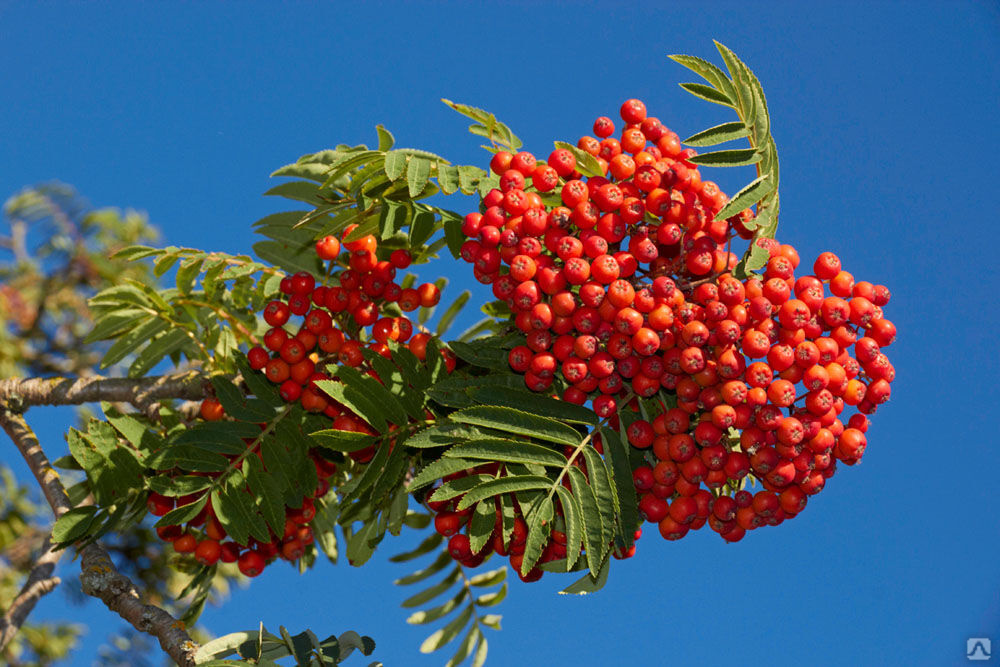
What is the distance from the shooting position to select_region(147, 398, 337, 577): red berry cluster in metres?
4.01

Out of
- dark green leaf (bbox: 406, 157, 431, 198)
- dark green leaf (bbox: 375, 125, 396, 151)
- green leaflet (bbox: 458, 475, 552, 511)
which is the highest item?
dark green leaf (bbox: 375, 125, 396, 151)

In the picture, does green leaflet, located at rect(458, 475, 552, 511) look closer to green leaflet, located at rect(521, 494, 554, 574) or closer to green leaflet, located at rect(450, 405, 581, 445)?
green leaflet, located at rect(521, 494, 554, 574)

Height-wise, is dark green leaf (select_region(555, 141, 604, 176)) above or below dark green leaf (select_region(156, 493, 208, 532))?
above

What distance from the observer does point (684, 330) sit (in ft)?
10.4

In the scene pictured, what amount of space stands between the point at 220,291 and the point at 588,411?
7.78 ft

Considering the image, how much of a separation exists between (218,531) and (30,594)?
1.12m

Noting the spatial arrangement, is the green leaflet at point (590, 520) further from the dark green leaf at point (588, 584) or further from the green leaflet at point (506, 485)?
the dark green leaf at point (588, 584)

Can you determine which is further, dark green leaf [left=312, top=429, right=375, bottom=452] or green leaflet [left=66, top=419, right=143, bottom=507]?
green leaflet [left=66, top=419, right=143, bottom=507]

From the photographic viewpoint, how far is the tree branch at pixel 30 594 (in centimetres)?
430

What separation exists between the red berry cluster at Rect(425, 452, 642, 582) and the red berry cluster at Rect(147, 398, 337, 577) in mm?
710

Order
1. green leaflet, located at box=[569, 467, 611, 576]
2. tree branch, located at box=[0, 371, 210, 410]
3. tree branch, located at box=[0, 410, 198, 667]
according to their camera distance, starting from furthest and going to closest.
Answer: tree branch, located at box=[0, 371, 210, 410]
tree branch, located at box=[0, 410, 198, 667]
green leaflet, located at box=[569, 467, 611, 576]

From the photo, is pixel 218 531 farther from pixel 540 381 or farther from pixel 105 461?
pixel 540 381

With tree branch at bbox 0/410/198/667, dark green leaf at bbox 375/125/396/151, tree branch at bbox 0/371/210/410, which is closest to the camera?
tree branch at bbox 0/410/198/667

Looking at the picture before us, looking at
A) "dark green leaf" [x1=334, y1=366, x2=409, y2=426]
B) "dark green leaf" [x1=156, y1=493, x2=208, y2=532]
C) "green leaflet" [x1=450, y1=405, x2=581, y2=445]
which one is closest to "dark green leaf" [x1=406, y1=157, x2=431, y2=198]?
"dark green leaf" [x1=334, y1=366, x2=409, y2=426]
